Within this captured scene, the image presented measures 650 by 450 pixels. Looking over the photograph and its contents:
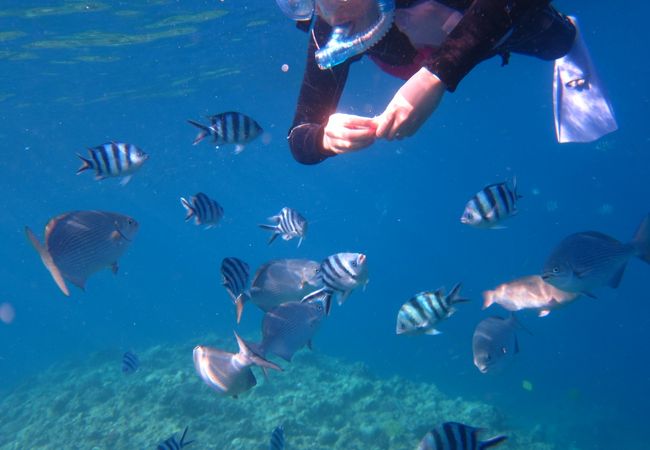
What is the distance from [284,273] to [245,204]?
9770 cm

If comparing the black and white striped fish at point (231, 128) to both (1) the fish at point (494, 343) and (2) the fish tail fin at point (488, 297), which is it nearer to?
(2) the fish tail fin at point (488, 297)

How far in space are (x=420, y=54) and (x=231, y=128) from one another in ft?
10.7

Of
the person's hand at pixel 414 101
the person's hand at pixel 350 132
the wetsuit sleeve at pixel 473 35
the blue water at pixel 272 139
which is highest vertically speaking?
the wetsuit sleeve at pixel 473 35

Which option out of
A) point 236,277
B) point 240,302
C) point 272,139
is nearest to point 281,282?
point 240,302

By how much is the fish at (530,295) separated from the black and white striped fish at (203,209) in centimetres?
418

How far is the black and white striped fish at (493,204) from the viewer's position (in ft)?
17.6

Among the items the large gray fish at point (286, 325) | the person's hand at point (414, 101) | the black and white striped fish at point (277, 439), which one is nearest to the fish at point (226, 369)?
the large gray fish at point (286, 325)

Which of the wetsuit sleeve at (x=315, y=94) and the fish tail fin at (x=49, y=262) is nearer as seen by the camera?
the fish tail fin at (x=49, y=262)

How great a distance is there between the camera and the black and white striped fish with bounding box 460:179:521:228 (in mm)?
5352

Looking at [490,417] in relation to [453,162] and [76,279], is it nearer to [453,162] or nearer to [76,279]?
[76,279]

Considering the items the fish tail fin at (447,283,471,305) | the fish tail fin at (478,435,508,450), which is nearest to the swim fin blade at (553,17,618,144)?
the fish tail fin at (447,283,471,305)

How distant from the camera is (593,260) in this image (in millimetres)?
5133

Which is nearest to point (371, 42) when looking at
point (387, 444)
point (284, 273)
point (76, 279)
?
point (76, 279)

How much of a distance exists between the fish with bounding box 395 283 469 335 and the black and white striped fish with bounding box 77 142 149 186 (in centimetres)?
410
